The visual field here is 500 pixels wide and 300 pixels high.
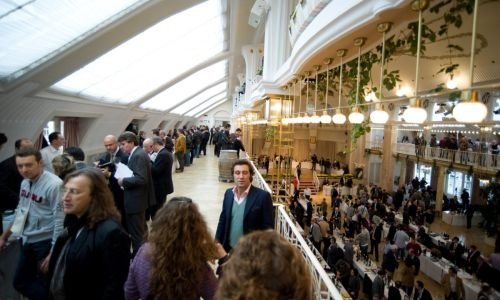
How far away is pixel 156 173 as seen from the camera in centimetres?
512

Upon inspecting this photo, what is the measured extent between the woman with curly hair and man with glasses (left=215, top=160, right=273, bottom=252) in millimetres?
1285

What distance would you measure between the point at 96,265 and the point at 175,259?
0.58 metres

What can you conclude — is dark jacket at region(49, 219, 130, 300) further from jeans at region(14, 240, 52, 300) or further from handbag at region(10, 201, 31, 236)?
handbag at region(10, 201, 31, 236)

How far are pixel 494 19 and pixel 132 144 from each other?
19.5ft

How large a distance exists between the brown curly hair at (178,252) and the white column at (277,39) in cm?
718

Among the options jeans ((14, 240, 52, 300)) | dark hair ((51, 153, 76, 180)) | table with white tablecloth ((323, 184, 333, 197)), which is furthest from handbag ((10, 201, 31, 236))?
table with white tablecloth ((323, 184, 333, 197))

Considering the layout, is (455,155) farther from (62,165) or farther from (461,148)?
(62,165)

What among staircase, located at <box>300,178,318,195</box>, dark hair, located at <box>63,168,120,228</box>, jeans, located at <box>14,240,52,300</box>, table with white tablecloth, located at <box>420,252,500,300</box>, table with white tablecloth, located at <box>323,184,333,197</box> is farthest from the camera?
staircase, located at <box>300,178,318,195</box>

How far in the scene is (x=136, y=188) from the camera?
13.4ft

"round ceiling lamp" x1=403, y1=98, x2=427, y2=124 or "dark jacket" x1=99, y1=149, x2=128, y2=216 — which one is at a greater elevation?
"round ceiling lamp" x1=403, y1=98, x2=427, y2=124

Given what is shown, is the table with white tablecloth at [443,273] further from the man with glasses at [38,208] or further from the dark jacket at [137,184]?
the man with glasses at [38,208]

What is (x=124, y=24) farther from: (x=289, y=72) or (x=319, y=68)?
(x=319, y=68)

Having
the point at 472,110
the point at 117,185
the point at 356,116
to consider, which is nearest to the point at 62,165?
the point at 117,185

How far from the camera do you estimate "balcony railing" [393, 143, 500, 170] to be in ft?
46.2
